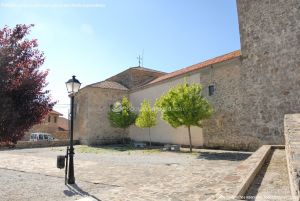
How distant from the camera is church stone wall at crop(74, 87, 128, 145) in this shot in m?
28.8

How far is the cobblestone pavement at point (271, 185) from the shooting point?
423cm

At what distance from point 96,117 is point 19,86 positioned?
23993 millimetres

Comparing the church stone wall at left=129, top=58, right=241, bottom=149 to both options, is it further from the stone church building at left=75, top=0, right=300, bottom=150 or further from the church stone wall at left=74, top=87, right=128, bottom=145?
the church stone wall at left=74, top=87, right=128, bottom=145

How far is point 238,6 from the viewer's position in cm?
1681

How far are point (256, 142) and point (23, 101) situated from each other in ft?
48.9

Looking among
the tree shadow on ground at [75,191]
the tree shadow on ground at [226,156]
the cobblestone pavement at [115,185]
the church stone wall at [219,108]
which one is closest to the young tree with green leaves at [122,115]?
the church stone wall at [219,108]

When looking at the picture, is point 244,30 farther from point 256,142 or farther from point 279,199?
point 279,199

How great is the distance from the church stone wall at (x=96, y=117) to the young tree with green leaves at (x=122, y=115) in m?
1.49

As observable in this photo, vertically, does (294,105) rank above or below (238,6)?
below

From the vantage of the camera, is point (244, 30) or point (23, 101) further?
point (244, 30)

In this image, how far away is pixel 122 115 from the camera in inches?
1075

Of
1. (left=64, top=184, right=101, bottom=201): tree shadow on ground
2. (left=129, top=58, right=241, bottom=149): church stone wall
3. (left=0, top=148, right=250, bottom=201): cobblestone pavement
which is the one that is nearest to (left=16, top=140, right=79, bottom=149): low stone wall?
(left=129, top=58, right=241, bottom=149): church stone wall

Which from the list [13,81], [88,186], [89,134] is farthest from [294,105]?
[89,134]

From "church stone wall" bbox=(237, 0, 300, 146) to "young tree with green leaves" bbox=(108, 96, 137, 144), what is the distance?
13.5 meters
